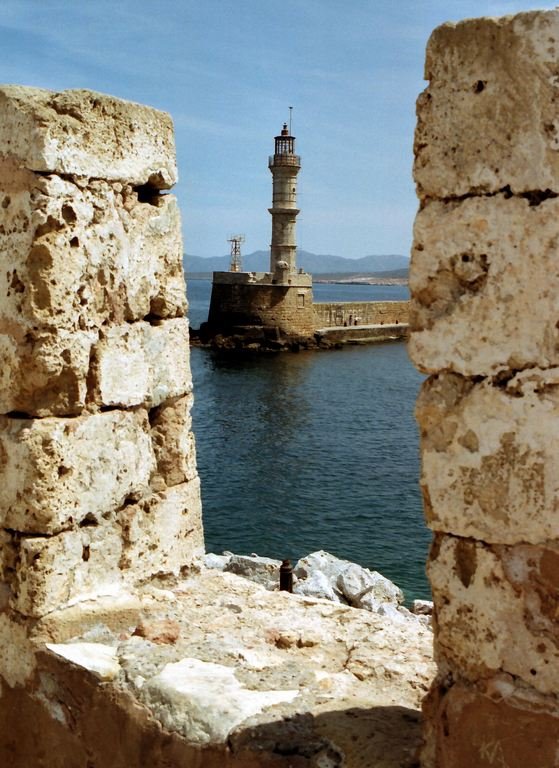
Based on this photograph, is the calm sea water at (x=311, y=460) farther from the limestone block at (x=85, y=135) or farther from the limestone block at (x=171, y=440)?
the limestone block at (x=85, y=135)

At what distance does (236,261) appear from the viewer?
5534cm

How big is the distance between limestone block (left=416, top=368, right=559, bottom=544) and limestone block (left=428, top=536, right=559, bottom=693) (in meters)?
0.06

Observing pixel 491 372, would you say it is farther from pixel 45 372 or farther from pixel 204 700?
pixel 45 372

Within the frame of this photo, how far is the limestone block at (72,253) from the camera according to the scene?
11.7 ft

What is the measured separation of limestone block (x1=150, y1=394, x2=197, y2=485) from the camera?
4.27 metres

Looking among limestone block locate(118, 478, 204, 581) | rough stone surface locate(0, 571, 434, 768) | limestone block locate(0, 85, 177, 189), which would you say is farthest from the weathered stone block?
limestone block locate(0, 85, 177, 189)

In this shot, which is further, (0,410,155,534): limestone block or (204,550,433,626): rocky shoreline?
(204,550,433,626): rocky shoreline

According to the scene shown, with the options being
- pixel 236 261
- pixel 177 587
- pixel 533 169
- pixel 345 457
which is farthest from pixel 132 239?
pixel 236 261

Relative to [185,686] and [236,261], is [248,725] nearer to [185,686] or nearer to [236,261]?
[185,686]

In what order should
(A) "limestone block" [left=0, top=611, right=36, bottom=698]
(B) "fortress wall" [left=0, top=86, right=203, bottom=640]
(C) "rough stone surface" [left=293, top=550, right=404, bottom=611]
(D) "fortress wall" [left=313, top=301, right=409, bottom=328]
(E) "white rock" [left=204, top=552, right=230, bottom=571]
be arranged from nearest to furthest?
(B) "fortress wall" [left=0, top=86, right=203, bottom=640] < (A) "limestone block" [left=0, top=611, right=36, bottom=698] < (C) "rough stone surface" [left=293, top=550, right=404, bottom=611] < (E) "white rock" [left=204, top=552, right=230, bottom=571] < (D) "fortress wall" [left=313, top=301, right=409, bottom=328]

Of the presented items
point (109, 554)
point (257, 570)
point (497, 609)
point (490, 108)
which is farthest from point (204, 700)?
point (257, 570)

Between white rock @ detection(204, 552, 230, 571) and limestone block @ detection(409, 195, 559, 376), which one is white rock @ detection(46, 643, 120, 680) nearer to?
limestone block @ detection(409, 195, 559, 376)

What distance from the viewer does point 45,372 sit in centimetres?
363

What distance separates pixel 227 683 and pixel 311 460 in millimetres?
22440
